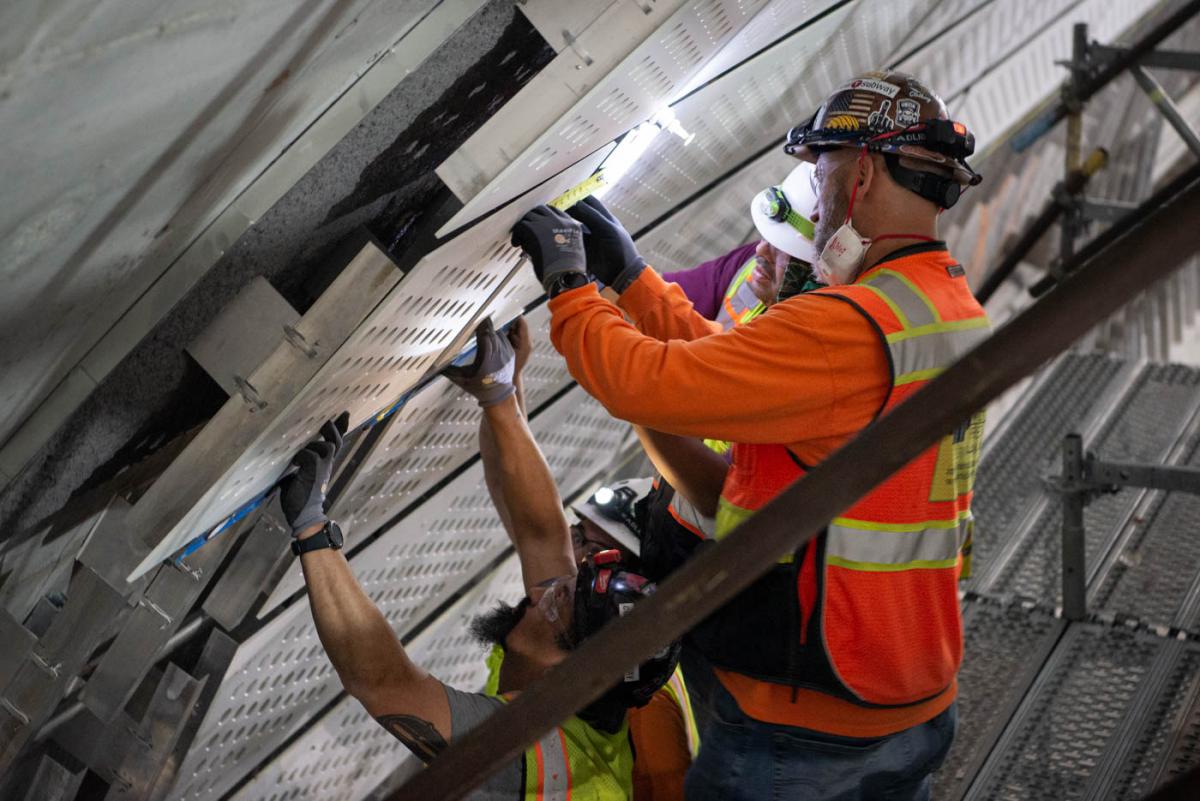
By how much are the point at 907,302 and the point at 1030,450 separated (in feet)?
11.6

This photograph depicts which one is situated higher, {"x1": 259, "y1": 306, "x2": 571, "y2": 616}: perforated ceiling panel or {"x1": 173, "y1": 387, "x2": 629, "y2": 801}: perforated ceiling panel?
{"x1": 259, "y1": 306, "x2": 571, "y2": 616}: perforated ceiling panel

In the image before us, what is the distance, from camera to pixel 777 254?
138 inches

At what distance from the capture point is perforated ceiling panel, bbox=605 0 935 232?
3.27 metres

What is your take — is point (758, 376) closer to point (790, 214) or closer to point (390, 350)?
point (390, 350)

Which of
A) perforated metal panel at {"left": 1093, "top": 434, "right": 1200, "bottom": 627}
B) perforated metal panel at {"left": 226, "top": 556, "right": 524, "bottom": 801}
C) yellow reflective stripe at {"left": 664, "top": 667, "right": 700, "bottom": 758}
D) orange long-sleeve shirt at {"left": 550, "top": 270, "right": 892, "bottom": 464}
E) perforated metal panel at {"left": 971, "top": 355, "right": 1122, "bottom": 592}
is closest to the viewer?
orange long-sleeve shirt at {"left": 550, "top": 270, "right": 892, "bottom": 464}

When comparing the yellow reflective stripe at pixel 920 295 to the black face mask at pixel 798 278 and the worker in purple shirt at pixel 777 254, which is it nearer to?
the worker in purple shirt at pixel 777 254

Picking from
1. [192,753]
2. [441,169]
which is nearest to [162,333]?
[441,169]

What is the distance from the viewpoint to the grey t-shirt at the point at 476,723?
291 centimetres

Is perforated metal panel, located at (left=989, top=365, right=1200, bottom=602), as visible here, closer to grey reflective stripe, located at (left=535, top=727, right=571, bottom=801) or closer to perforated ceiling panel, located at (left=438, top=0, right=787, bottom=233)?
grey reflective stripe, located at (left=535, top=727, right=571, bottom=801)

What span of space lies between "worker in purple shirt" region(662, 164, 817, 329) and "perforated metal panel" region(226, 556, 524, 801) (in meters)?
1.30

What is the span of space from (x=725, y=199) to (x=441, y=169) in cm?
252

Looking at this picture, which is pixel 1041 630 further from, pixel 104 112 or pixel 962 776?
pixel 104 112

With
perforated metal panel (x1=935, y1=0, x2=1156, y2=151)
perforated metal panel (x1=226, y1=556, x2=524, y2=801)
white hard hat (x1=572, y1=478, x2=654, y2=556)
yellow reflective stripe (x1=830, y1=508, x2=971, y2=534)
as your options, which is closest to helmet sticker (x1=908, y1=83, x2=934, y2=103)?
yellow reflective stripe (x1=830, y1=508, x2=971, y2=534)

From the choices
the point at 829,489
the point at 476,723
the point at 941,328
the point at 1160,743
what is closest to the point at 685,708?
the point at 476,723
